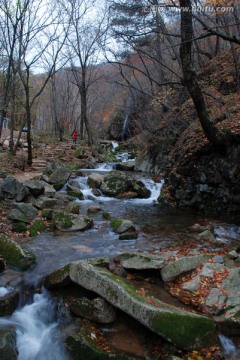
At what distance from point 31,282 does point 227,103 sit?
10299 mm

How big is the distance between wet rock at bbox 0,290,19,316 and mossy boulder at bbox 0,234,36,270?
3.21 feet

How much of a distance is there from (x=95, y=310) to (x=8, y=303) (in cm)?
149

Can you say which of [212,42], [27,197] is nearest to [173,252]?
[27,197]

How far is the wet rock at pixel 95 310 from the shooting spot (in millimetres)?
4539

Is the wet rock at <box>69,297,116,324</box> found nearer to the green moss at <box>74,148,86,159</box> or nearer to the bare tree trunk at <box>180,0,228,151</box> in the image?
the bare tree trunk at <box>180,0,228,151</box>

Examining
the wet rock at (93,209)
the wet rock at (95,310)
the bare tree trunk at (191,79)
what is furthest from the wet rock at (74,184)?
the wet rock at (95,310)

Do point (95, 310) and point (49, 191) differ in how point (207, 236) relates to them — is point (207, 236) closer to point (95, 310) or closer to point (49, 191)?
point (95, 310)

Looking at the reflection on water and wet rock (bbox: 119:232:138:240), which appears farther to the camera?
wet rock (bbox: 119:232:138:240)

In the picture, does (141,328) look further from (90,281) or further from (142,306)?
(90,281)

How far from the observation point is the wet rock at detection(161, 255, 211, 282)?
5.58 m

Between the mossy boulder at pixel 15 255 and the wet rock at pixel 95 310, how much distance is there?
1770 millimetres

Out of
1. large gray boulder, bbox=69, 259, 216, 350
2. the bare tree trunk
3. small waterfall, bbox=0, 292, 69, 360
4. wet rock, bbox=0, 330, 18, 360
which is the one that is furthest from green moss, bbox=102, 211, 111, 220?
wet rock, bbox=0, 330, 18, 360

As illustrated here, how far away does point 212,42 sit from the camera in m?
19.6

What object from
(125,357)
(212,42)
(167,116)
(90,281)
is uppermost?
(212,42)
